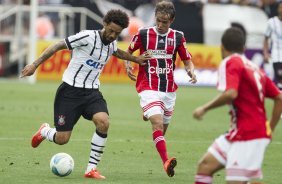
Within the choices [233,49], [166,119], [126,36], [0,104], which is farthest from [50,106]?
[233,49]

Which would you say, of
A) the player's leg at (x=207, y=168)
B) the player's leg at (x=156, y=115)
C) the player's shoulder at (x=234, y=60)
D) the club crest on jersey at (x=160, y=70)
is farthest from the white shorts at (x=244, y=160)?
the club crest on jersey at (x=160, y=70)

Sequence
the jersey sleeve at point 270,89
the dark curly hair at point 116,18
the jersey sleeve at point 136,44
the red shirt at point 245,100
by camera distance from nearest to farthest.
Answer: the red shirt at point 245,100 < the jersey sleeve at point 270,89 < the dark curly hair at point 116,18 < the jersey sleeve at point 136,44

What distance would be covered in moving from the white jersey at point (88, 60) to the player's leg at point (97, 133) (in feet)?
0.83

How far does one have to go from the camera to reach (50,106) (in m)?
21.6

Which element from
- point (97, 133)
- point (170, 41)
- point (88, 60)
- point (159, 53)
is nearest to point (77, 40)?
point (88, 60)

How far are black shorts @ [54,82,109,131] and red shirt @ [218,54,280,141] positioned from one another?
3.35 meters

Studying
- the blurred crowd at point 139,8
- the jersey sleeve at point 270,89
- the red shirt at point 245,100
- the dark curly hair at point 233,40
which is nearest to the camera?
the red shirt at point 245,100

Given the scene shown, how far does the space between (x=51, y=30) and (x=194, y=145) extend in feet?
60.6

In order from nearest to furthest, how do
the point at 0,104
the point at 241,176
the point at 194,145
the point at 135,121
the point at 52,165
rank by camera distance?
the point at 241,176 < the point at 52,165 < the point at 194,145 < the point at 135,121 < the point at 0,104

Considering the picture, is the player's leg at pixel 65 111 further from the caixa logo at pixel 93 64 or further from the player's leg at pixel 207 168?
the player's leg at pixel 207 168

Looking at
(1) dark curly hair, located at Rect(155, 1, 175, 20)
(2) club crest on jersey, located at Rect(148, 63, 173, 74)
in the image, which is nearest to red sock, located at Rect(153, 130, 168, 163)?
(2) club crest on jersey, located at Rect(148, 63, 173, 74)

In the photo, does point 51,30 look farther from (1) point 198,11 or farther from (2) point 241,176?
(2) point 241,176

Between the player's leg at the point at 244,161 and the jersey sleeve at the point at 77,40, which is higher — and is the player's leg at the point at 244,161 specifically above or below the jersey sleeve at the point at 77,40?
below

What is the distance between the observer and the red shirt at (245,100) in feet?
26.2
